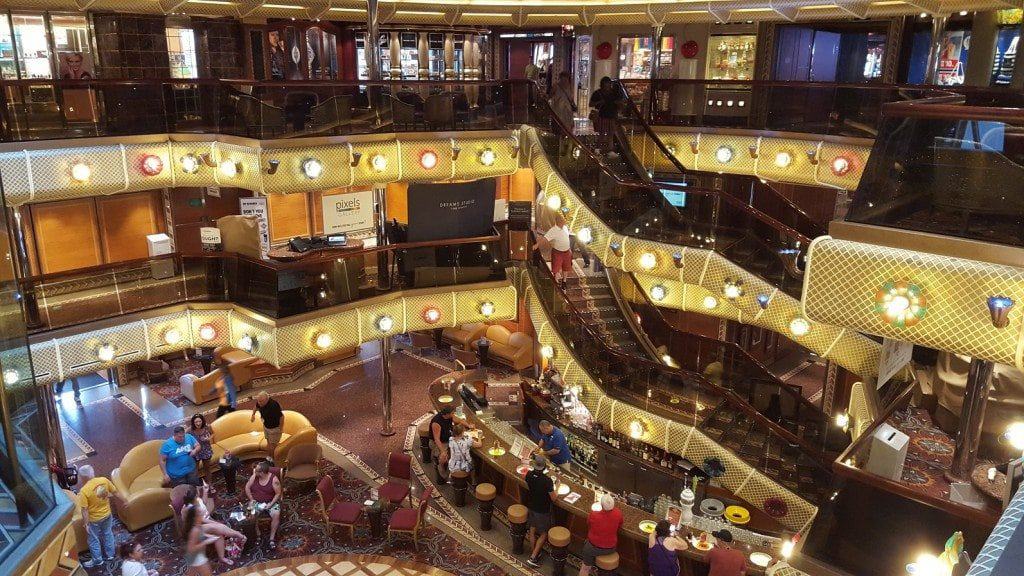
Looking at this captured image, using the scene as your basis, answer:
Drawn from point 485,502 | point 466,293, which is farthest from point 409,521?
point 466,293

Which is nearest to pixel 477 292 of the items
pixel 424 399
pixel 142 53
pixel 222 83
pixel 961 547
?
pixel 424 399

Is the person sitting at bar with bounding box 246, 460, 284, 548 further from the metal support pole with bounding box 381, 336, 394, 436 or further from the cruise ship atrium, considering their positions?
the metal support pole with bounding box 381, 336, 394, 436

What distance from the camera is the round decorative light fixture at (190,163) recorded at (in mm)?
13224

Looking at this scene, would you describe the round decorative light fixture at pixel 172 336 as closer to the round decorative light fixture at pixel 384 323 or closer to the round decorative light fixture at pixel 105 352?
the round decorative light fixture at pixel 105 352

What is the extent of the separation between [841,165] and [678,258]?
13.1ft

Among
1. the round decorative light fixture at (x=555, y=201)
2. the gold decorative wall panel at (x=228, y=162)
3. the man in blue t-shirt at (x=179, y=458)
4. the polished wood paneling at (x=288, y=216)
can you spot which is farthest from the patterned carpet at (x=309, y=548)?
the polished wood paneling at (x=288, y=216)

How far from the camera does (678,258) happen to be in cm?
1310

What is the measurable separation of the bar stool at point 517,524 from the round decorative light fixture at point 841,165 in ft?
28.2

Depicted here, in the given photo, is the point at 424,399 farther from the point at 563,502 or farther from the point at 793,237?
the point at 793,237

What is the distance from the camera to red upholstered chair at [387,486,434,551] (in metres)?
11.9

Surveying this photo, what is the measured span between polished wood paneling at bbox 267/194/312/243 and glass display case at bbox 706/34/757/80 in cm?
1084

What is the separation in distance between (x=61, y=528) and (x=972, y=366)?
7134 millimetres

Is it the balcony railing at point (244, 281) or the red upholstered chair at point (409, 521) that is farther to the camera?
the balcony railing at point (244, 281)

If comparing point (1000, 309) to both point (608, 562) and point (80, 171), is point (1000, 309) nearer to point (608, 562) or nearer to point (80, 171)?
point (608, 562)
